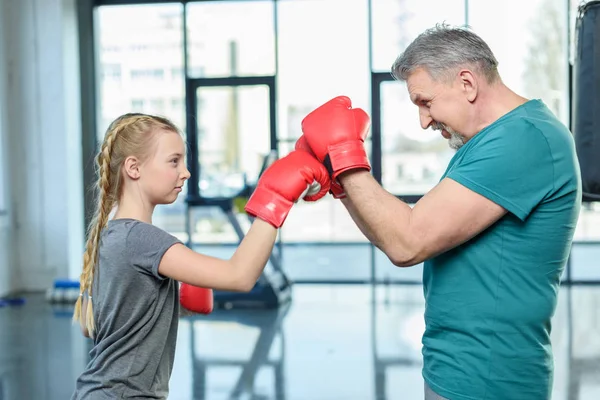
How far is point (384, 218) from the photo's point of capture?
4.55 ft

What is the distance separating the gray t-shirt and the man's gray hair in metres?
0.60

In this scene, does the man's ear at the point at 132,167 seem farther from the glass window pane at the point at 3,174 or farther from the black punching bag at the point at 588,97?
the glass window pane at the point at 3,174

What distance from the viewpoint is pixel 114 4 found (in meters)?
7.38

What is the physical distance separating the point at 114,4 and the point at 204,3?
3.04ft

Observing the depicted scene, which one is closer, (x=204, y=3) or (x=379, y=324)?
(x=379, y=324)

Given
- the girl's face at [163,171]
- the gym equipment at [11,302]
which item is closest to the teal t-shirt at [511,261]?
the girl's face at [163,171]

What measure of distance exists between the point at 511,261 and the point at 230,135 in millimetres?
6079

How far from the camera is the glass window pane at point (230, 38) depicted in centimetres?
Result: 721

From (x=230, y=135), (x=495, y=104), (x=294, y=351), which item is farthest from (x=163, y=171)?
(x=230, y=135)

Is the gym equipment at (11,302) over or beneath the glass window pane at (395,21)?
beneath

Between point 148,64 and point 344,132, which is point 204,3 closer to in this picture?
point 148,64

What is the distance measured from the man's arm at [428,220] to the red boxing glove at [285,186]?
0.15m

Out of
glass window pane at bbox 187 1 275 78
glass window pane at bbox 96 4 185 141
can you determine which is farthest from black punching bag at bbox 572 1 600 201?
glass window pane at bbox 96 4 185 141

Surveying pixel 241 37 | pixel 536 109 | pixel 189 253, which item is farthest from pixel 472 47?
pixel 241 37
